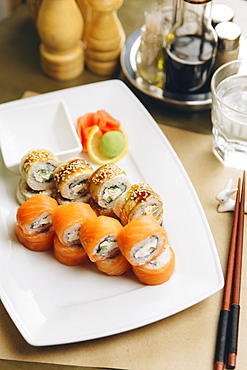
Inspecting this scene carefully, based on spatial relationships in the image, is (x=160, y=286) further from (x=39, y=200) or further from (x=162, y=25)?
(x=162, y=25)

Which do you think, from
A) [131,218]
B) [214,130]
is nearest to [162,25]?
[214,130]

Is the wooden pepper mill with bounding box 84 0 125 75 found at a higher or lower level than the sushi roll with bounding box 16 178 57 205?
higher

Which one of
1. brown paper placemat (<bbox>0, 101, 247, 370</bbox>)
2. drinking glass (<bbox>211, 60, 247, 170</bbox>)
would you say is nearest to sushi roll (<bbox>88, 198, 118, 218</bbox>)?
brown paper placemat (<bbox>0, 101, 247, 370</bbox>)

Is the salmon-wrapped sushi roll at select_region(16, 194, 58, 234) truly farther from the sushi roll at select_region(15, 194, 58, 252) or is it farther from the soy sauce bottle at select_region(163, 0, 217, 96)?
the soy sauce bottle at select_region(163, 0, 217, 96)

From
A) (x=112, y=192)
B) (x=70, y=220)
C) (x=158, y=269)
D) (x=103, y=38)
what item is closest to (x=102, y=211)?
(x=112, y=192)

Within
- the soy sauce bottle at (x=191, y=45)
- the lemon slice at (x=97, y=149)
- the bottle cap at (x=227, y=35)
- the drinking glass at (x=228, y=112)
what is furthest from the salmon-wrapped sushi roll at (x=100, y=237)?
the bottle cap at (x=227, y=35)
